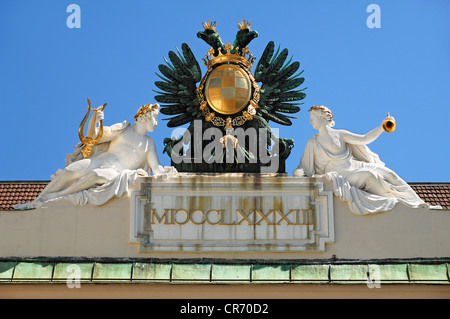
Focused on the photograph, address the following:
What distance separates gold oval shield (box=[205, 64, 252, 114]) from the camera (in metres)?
24.2

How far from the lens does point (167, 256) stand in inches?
906

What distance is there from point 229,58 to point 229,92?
0.72 meters

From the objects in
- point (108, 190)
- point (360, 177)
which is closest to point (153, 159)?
point (108, 190)

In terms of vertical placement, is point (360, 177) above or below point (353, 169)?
below

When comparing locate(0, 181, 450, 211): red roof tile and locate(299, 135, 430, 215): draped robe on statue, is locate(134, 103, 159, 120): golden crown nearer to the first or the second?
locate(299, 135, 430, 215): draped robe on statue

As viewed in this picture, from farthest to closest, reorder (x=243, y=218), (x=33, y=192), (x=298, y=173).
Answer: (x=33, y=192) → (x=298, y=173) → (x=243, y=218)

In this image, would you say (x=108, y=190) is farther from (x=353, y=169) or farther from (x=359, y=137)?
(x=359, y=137)

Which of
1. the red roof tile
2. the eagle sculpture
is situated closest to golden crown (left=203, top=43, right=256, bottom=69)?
the eagle sculpture

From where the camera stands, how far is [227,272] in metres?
22.4

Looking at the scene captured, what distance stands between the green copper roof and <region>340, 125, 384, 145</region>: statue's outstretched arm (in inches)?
101

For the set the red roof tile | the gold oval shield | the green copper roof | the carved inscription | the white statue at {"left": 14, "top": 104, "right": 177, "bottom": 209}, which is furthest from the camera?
the red roof tile

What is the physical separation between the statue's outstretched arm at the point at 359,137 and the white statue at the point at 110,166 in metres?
3.38

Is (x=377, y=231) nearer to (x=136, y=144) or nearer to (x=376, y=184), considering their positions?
(x=376, y=184)
